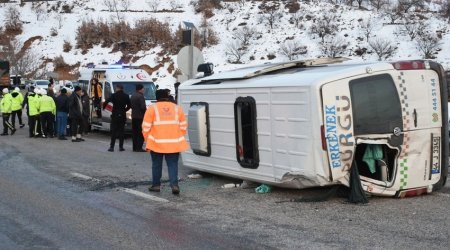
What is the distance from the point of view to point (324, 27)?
48.6 meters

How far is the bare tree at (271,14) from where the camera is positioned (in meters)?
52.4

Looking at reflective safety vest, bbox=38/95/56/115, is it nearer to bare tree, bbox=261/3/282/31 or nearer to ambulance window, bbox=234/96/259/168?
ambulance window, bbox=234/96/259/168

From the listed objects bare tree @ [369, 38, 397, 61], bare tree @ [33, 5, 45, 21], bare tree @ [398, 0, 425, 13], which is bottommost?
bare tree @ [369, 38, 397, 61]

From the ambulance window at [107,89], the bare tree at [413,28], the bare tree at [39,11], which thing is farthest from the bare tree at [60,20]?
the ambulance window at [107,89]

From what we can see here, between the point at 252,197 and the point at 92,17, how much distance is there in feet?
182

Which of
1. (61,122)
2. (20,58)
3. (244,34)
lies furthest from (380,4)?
(61,122)

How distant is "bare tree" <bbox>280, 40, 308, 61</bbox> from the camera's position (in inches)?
1815

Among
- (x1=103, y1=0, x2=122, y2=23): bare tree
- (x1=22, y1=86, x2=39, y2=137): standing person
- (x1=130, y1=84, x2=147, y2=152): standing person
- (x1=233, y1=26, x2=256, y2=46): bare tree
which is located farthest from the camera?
(x1=103, y1=0, x2=122, y2=23): bare tree

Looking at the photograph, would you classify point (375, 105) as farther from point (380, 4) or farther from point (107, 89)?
point (380, 4)

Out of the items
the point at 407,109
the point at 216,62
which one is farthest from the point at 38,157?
the point at 216,62

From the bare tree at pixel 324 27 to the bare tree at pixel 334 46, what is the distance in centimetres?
75

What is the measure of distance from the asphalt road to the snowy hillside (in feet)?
114

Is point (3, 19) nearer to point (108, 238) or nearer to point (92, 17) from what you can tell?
point (92, 17)

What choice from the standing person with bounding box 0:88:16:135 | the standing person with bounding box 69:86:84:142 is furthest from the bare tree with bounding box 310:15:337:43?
the standing person with bounding box 69:86:84:142
